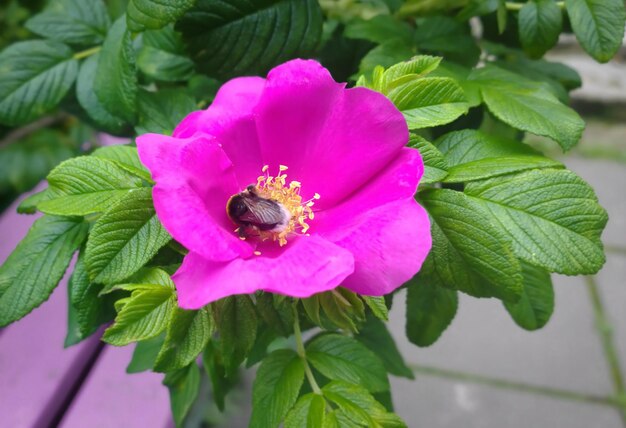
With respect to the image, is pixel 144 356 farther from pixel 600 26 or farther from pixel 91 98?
pixel 600 26

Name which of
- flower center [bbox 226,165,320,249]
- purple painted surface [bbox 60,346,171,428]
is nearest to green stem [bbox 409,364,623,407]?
purple painted surface [bbox 60,346,171,428]

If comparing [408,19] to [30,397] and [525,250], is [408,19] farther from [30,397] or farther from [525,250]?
[30,397]

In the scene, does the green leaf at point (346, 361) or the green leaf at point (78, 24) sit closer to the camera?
the green leaf at point (346, 361)

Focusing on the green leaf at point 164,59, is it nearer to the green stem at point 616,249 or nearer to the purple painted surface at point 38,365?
the purple painted surface at point 38,365

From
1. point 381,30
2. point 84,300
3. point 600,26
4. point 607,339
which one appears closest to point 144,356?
point 84,300

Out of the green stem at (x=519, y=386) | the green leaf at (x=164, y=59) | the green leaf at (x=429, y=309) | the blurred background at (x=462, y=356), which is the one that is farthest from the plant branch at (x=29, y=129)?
the green leaf at (x=429, y=309)
